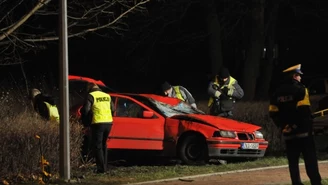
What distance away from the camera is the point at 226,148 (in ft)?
38.5

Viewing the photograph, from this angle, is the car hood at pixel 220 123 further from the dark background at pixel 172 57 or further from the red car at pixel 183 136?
the dark background at pixel 172 57

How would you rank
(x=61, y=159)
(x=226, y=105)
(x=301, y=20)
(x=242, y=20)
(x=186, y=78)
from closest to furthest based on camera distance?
(x=61, y=159) < (x=226, y=105) < (x=242, y=20) < (x=301, y=20) < (x=186, y=78)

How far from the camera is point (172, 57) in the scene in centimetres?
3228

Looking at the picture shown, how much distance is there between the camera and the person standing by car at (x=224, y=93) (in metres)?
14.0

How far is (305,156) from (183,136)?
4155mm

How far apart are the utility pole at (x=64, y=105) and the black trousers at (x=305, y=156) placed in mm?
3548

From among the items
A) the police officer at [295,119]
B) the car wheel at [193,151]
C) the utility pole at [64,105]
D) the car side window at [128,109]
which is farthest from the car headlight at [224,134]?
the police officer at [295,119]

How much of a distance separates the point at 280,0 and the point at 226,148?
15536 mm

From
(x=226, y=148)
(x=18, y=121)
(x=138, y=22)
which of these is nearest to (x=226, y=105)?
(x=226, y=148)

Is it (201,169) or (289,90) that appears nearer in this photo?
(289,90)

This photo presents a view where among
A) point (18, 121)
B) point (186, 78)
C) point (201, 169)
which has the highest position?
point (186, 78)

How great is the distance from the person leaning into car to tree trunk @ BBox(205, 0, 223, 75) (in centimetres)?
1550

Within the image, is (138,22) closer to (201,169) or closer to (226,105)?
(226,105)

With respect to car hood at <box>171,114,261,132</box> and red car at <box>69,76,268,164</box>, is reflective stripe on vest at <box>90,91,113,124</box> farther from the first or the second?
car hood at <box>171,114,261,132</box>
